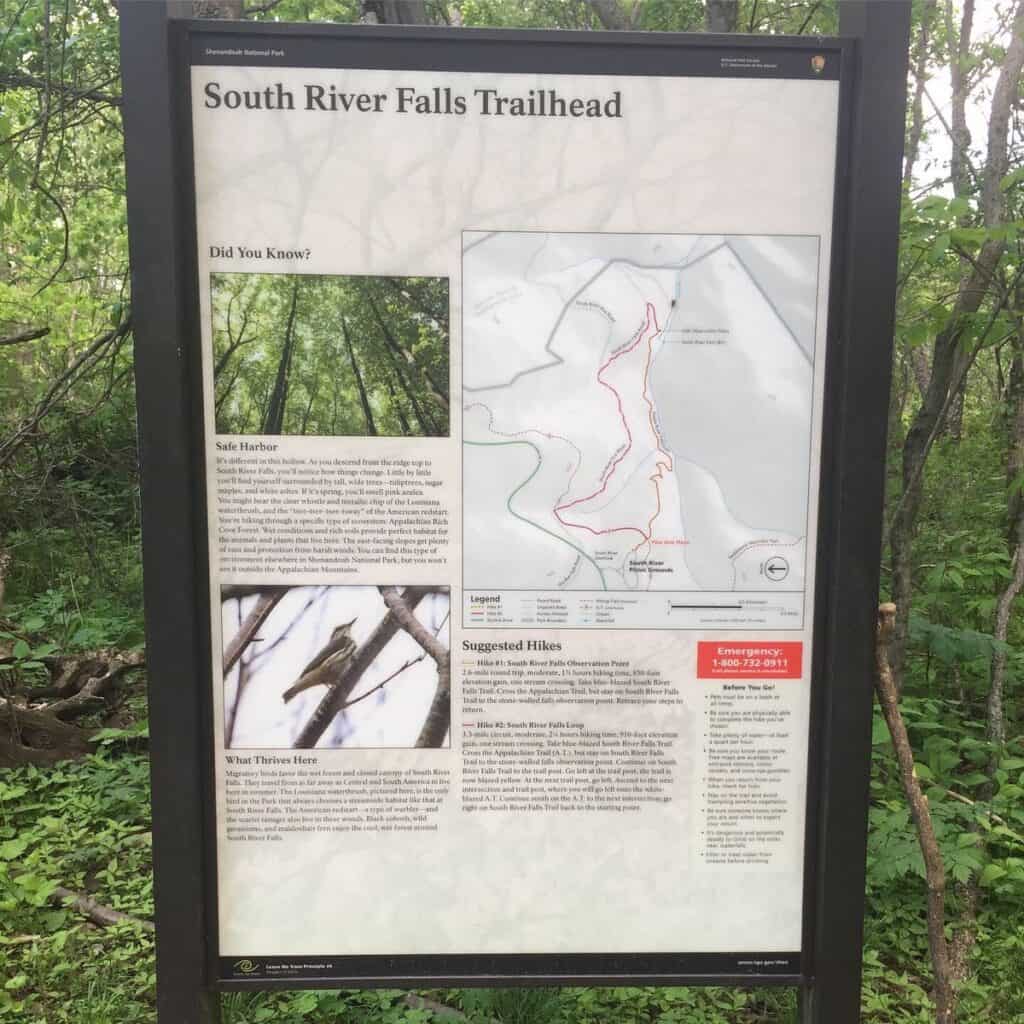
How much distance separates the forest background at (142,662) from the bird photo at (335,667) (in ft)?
4.01

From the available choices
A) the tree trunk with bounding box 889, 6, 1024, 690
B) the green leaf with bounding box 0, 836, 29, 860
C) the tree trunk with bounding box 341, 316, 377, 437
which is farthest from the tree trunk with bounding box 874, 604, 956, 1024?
the green leaf with bounding box 0, 836, 29, 860

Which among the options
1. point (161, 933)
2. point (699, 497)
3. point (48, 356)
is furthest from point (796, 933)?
point (48, 356)

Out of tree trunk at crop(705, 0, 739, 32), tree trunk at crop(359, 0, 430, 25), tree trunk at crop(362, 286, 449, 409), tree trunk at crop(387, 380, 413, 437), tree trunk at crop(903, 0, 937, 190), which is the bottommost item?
tree trunk at crop(387, 380, 413, 437)

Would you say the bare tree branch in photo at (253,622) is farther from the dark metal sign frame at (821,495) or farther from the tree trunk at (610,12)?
the tree trunk at (610,12)

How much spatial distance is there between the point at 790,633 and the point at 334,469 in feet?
3.18

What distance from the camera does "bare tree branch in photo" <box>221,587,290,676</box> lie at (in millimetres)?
1554

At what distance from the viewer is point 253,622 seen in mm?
1556

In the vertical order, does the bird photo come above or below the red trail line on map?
below

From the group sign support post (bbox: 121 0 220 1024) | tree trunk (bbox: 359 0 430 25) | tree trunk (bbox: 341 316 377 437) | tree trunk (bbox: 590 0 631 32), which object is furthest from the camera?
tree trunk (bbox: 590 0 631 32)

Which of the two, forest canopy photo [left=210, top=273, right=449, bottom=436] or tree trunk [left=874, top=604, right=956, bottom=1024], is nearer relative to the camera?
forest canopy photo [left=210, top=273, right=449, bottom=436]

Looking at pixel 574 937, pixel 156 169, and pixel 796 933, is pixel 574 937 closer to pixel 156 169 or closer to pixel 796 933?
pixel 796 933

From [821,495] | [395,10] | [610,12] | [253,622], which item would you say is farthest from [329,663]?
[610,12]

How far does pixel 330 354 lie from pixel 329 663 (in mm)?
608

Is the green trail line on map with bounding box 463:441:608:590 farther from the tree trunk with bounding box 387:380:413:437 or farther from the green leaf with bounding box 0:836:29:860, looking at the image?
the green leaf with bounding box 0:836:29:860
